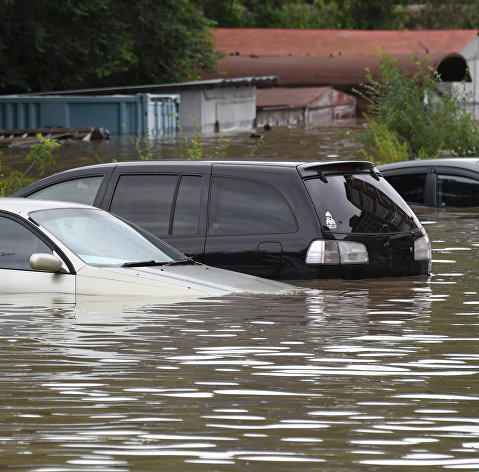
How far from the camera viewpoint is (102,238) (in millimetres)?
9648

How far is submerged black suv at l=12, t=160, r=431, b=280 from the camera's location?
10.2 metres

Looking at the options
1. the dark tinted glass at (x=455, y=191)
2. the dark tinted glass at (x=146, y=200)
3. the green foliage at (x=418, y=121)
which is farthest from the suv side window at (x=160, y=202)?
the green foliage at (x=418, y=121)

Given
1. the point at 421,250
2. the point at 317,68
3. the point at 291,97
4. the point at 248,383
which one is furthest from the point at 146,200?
the point at 317,68

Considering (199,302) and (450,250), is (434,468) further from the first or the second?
(450,250)

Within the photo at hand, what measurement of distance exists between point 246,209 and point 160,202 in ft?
3.01

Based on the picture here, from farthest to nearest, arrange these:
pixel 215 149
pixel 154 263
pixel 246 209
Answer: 1. pixel 215 149
2. pixel 246 209
3. pixel 154 263

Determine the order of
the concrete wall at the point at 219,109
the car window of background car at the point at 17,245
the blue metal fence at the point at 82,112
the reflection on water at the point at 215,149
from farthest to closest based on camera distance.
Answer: the concrete wall at the point at 219,109 < the blue metal fence at the point at 82,112 < the reflection on water at the point at 215,149 < the car window of background car at the point at 17,245

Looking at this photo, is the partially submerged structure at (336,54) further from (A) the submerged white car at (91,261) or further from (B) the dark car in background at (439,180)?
(A) the submerged white car at (91,261)

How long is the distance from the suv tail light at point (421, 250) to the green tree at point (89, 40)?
34328 mm

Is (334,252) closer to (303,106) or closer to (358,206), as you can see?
(358,206)

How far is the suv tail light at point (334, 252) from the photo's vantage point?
10.1 meters

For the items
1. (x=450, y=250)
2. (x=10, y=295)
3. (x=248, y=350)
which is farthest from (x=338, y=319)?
(x=450, y=250)

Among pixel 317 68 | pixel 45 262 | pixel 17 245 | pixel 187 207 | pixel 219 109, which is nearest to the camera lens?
pixel 45 262

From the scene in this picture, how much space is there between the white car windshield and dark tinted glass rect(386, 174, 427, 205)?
7334mm
